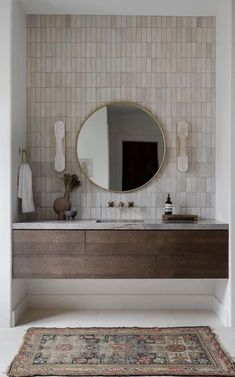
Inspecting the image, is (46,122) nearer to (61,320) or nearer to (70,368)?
(61,320)

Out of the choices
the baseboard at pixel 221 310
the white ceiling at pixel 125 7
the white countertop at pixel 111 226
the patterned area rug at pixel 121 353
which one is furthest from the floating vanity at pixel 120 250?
the white ceiling at pixel 125 7

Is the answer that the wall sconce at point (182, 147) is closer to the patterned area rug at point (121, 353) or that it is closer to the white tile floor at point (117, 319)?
the white tile floor at point (117, 319)

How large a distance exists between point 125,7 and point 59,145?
1.40 m

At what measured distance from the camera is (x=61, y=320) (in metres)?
4.61

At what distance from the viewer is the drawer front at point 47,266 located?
14.8ft

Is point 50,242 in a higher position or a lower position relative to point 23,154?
lower

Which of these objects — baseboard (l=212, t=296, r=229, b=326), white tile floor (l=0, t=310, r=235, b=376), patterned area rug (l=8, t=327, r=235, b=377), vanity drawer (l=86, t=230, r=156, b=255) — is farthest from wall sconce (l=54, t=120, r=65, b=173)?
baseboard (l=212, t=296, r=229, b=326)

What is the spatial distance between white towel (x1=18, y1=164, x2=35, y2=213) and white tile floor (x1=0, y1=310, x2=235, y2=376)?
96 cm

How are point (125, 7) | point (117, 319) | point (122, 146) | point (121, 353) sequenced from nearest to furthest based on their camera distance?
point (121, 353), point (117, 319), point (125, 7), point (122, 146)

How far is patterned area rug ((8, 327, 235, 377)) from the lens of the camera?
11.1 ft

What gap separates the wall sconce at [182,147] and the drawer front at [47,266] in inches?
51.7

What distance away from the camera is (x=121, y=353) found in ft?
12.1

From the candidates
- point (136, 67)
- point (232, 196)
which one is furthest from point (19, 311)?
point (136, 67)

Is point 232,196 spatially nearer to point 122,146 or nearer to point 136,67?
point 122,146
